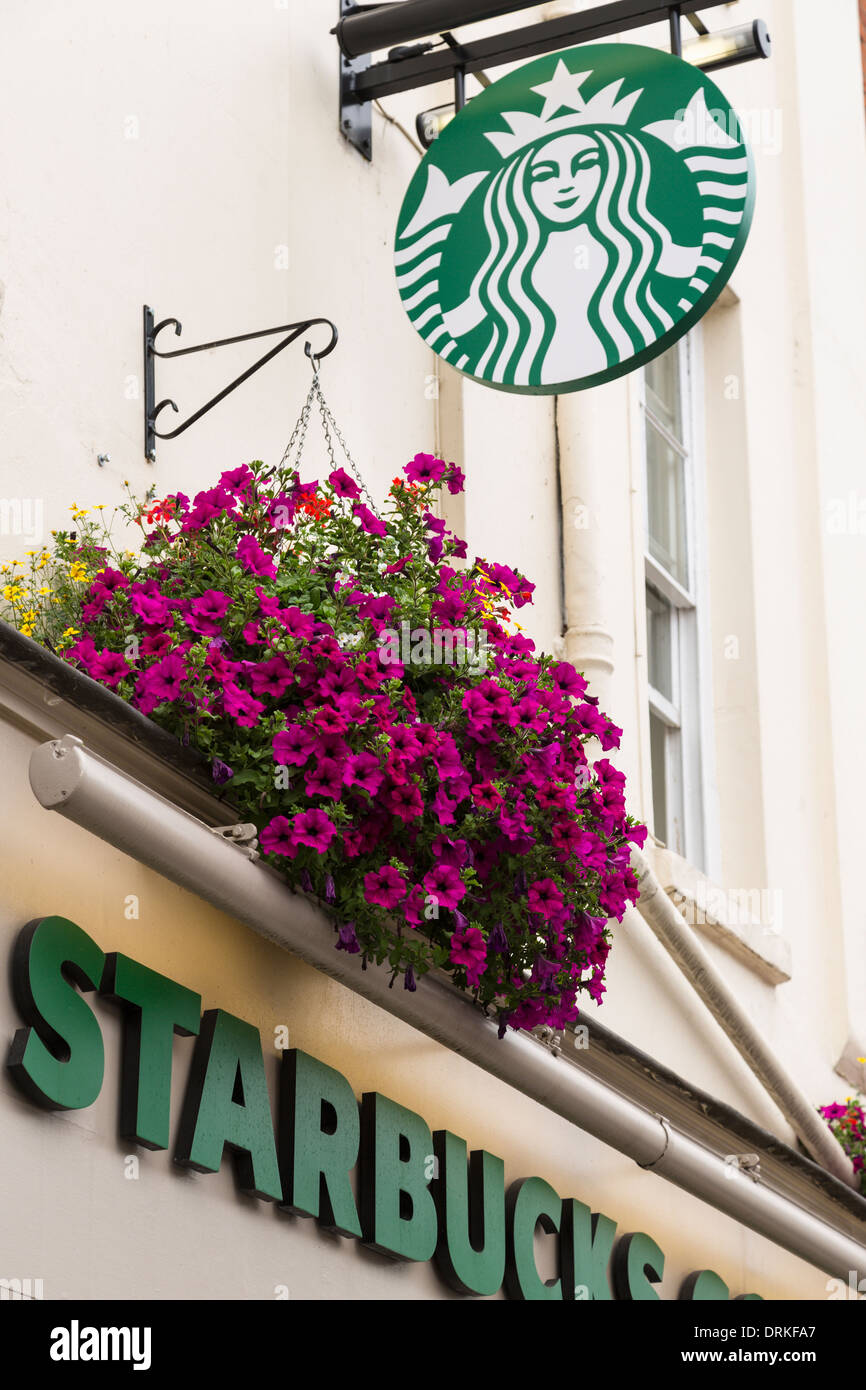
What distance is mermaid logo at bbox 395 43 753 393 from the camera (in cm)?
510

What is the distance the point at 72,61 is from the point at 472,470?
191cm

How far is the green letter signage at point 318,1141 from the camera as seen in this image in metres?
4.27

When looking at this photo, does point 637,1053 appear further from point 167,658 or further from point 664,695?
point 664,695

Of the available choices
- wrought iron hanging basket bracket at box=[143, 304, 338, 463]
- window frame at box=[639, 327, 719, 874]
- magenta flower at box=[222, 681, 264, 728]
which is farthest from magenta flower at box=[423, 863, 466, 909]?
window frame at box=[639, 327, 719, 874]

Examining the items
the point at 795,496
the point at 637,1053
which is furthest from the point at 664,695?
the point at 637,1053

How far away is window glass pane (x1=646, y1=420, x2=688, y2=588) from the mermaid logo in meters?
2.95

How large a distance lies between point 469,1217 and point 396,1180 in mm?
441

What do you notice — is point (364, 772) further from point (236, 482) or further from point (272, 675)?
point (236, 482)

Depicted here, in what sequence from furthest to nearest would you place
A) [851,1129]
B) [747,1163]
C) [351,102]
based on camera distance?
[851,1129], [351,102], [747,1163]

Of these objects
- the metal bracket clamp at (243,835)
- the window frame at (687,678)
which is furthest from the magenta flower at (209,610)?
the window frame at (687,678)

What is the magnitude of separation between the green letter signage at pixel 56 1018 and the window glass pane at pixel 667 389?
205 inches

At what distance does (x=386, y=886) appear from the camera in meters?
4.04

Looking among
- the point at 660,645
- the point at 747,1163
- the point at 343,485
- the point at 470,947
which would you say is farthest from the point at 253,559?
the point at 660,645

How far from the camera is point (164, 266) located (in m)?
5.38
